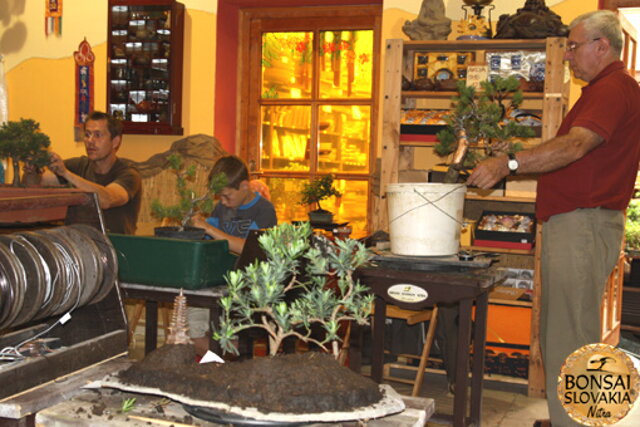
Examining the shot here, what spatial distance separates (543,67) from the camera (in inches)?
163

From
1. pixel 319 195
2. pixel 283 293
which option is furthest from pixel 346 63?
pixel 283 293

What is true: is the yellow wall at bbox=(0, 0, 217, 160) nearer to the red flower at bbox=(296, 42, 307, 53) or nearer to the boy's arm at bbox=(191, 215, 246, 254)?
the red flower at bbox=(296, 42, 307, 53)

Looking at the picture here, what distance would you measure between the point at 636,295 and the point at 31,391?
15.3 ft

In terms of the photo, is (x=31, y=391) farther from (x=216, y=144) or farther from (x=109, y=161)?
(x=216, y=144)

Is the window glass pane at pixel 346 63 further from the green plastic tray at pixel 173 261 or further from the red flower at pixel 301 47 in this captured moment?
the green plastic tray at pixel 173 261

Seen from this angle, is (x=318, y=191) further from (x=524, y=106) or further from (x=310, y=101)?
(x=524, y=106)

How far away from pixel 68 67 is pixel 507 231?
348 cm

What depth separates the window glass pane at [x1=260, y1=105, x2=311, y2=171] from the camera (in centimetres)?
547

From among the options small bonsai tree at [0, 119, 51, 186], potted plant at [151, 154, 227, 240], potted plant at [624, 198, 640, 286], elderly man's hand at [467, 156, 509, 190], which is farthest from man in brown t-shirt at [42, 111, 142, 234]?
potted plant at [624, 198, 640, 286]

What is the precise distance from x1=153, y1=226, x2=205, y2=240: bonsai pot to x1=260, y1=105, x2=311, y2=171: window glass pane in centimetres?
252

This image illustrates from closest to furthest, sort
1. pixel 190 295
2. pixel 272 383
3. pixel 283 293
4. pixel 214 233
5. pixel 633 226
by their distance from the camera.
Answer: pixel 272 383 < pixel 283 293 < pixel 190 295 < pixel 214 233 < pixel 633 226

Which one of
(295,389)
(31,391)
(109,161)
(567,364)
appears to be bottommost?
(567,364)

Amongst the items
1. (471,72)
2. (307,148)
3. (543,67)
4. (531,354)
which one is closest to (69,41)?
(307,148)

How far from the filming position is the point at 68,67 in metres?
5.62
